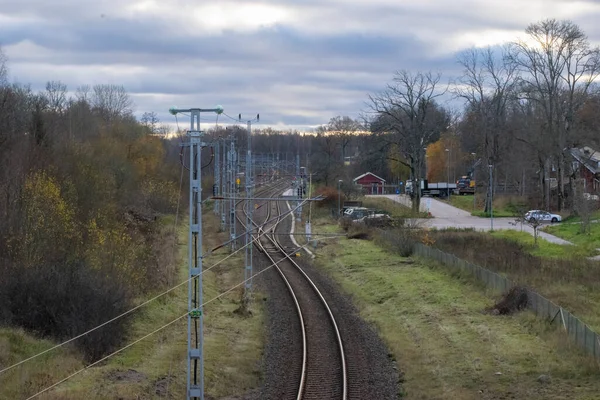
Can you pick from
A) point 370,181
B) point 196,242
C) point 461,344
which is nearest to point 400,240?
point 461,344

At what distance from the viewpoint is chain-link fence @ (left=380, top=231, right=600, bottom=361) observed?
1895cm

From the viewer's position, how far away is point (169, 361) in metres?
20.4

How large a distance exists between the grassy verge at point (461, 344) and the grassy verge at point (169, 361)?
15.0 ft

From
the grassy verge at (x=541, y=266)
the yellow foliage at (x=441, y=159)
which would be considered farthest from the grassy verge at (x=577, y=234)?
the yellow foliage at (x=441, y=159)

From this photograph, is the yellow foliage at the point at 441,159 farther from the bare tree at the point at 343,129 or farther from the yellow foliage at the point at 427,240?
the yellow foliage at the point at 427,240

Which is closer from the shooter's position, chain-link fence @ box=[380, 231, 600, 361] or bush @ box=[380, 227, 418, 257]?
chain-link fence @ box=[380, 231, 600, 361]

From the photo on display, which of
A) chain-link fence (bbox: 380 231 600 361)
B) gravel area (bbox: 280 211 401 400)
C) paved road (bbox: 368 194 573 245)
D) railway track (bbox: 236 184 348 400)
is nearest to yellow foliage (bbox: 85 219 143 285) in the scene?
railway track (bbox: 236 184 348 400)

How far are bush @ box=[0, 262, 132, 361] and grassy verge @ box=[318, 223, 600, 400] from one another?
28.1 feet

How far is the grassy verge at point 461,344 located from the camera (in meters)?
17.8

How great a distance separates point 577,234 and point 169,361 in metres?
36.5

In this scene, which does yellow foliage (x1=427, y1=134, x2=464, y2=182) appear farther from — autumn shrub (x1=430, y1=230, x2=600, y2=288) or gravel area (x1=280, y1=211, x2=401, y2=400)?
gravel area (x1=280, y1=211, x2=401, y2=400)

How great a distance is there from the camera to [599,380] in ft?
57.1

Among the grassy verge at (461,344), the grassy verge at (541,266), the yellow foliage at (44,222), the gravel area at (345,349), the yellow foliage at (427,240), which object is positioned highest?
the yellow foliage at (44,222)

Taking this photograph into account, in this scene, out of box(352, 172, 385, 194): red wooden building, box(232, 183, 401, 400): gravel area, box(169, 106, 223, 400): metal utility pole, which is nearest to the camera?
box(169, 106, 223, 400): metal utility pole
